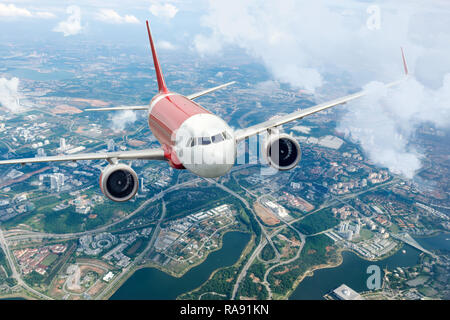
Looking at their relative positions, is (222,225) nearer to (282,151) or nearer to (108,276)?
(108,276)

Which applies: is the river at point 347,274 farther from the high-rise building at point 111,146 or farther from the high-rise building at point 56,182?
the high-rise building at point 111,146

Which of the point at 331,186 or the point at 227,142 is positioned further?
the point at 331,186

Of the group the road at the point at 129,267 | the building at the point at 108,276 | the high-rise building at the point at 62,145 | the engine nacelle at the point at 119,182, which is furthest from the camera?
the high-rise building at the point at 62,145

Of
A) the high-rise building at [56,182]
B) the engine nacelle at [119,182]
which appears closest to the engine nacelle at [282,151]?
the engine nacelle at [119,182]

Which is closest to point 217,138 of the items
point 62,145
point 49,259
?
point 49,259

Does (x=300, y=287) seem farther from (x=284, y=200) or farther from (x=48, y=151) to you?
(x=48, y=151)

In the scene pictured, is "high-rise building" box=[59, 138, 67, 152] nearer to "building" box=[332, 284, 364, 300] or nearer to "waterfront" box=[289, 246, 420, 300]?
"waterfront" box=[289, 246, 420, 300]

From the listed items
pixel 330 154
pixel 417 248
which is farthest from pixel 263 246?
pixel 330 154
